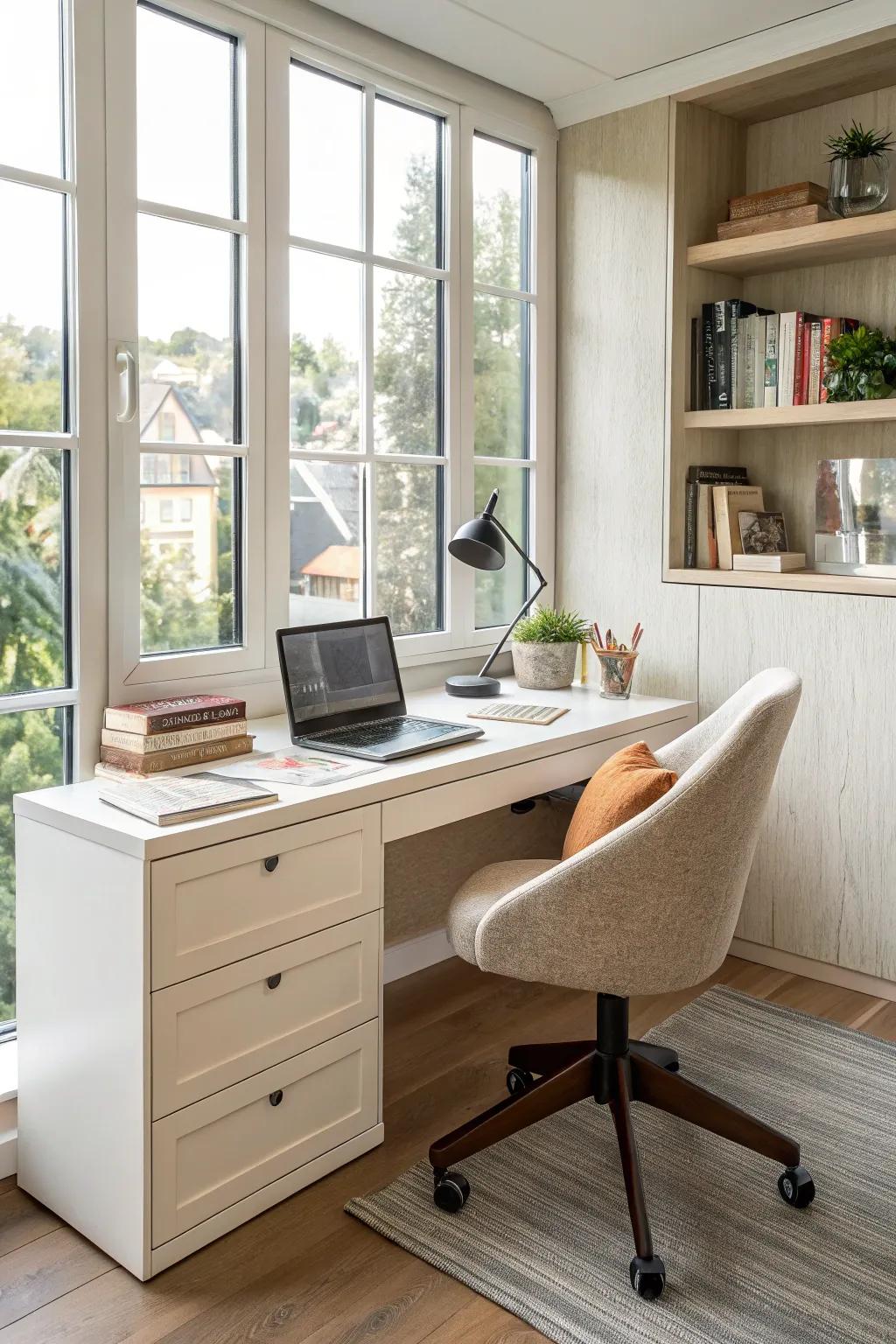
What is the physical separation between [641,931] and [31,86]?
1.86 metres

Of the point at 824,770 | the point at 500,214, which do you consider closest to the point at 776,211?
the point at 500,214

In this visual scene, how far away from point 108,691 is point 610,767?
100 cm

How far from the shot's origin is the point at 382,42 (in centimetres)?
266

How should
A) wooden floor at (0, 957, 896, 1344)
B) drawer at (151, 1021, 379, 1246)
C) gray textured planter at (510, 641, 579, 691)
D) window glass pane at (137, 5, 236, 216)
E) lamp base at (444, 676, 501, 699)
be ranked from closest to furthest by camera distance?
wooden floor at (0, 957, 896, 1344), drawer at (151, 1021, 379, 1246), window glass pane at (137, 5, 236, 216), lamp base at (444, 676, 501, 699), gray textured planter at (510, 641, 579, 691)

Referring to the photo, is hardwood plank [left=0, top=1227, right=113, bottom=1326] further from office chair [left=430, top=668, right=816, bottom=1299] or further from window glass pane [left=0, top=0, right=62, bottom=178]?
window glass pane [left=0, top=0, right=62, bottom=178]

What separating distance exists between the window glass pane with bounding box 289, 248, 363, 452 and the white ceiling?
552mm

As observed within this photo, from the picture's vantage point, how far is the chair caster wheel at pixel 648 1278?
169 cm

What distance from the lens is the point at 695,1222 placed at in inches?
73.7

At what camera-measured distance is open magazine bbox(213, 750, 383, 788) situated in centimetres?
201

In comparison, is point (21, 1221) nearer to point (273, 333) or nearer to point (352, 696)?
point (352, 696)

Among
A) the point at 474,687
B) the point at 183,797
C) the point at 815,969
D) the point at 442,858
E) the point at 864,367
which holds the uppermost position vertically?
the point at 864,367

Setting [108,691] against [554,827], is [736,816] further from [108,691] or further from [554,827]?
[554,827]

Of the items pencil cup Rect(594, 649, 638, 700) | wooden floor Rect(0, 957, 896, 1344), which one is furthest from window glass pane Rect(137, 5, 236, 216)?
wooden floor Rect(0, 957, 896, 1344)

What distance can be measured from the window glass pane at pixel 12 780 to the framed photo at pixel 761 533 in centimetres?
183
